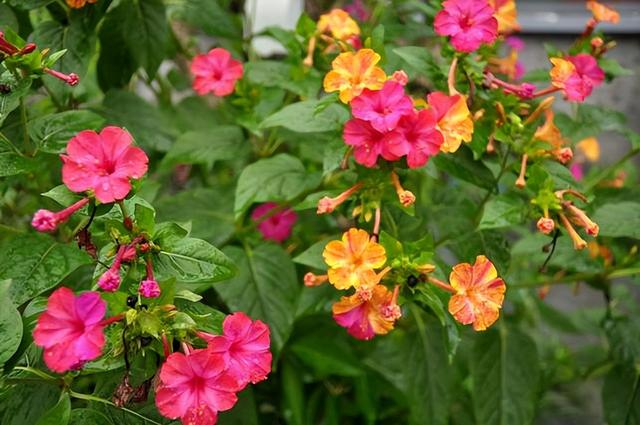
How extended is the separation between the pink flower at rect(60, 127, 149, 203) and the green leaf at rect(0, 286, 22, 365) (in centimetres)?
12

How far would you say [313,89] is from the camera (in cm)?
94

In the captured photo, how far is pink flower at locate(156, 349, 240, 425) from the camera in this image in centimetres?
58

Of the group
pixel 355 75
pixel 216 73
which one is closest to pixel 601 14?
pixel 355 75

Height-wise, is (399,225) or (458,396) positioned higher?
(399,225)

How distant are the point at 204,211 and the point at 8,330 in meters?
0.40

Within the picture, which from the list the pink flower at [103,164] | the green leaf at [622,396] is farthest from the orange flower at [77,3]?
the green leaf at [622,396]

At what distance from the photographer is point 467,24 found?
31.3 inches

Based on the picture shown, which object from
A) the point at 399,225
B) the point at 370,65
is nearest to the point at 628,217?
the point at 399,225

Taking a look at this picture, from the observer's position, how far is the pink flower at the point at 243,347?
601 millimetres

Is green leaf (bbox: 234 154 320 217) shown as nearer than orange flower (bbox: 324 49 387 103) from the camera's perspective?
No

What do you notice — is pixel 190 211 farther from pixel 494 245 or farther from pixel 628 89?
pixel 628 89

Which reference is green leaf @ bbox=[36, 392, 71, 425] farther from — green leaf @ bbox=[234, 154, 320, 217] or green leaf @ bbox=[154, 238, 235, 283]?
green leaf @ bbox=[234, 154, 320, 217]

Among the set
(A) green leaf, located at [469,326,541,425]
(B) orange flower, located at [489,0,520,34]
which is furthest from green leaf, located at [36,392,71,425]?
(B) orange flower, located at [489,0,520,34]

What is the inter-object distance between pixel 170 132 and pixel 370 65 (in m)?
0.40
